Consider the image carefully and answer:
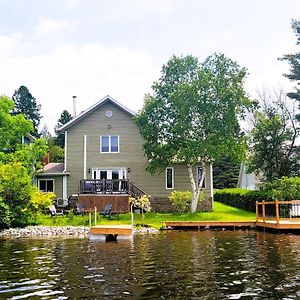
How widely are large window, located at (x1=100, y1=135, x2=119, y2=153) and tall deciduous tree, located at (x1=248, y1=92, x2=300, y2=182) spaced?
11205 millimetres

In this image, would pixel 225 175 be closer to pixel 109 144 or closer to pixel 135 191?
pixel 109 144

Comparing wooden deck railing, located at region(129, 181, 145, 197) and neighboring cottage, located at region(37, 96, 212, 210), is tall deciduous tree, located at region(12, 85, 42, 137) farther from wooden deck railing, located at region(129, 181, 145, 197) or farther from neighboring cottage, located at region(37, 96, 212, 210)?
wooden deck railing, located at region(129, 181, 145, 197)

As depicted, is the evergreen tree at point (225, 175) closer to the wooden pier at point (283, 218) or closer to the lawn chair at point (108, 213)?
the lawn chair at point (108, 213)

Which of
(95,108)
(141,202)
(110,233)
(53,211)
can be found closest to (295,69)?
(95,108)

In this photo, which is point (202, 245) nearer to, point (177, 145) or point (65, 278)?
point (65, 278)

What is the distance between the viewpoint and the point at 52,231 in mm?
24578

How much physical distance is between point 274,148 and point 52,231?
66.1 feet

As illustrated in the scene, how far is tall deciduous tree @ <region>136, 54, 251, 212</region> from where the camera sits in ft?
101

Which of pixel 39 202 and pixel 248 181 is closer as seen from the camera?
pixel 39 202

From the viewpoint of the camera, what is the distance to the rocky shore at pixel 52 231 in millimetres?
23750

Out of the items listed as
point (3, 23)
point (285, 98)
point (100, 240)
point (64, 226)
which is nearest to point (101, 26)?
point (3, 23)

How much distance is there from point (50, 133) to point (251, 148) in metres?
49.9

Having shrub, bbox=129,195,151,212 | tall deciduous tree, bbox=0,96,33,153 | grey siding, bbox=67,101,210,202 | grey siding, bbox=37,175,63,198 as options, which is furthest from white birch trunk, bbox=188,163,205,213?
tall deciduous tree, bbox=0,96,33,153

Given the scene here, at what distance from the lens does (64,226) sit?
25906 millimetres
